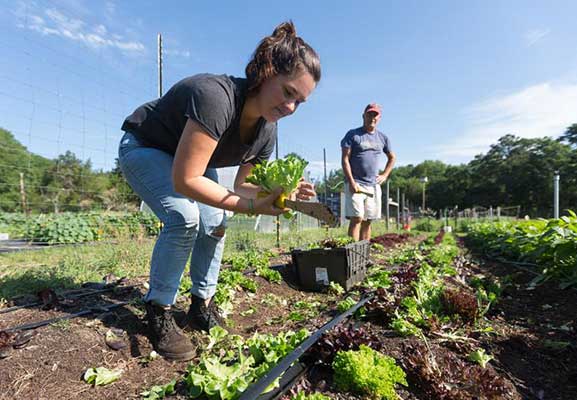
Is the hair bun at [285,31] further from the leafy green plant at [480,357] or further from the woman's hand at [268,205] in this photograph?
the leafy green plant at [480,357]

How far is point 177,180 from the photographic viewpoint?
1.69 meters

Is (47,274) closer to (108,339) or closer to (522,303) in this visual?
(108,339)

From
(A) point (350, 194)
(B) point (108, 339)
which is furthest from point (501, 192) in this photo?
(B) point (108, 339)

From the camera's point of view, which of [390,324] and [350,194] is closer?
[390,324]

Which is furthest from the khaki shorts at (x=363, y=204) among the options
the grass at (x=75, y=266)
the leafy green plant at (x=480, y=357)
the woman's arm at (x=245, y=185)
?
the leafy green plant at (x=480, y=357)

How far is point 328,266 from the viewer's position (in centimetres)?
363

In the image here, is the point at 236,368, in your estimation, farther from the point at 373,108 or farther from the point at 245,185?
the point at 373,108

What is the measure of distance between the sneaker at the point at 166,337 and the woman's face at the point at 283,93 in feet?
4.41

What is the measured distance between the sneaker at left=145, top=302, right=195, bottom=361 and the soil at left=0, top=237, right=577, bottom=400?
0.18 ft

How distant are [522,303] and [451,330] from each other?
1.59 metres

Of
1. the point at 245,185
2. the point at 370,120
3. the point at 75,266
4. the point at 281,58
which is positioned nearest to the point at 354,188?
the point at 370,120

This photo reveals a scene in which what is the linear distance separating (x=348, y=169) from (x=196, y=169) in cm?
379

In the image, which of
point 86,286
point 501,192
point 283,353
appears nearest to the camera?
point 283,353

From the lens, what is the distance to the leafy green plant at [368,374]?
1548mm
